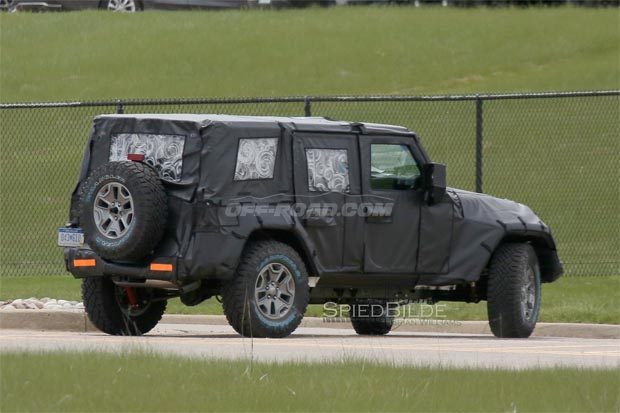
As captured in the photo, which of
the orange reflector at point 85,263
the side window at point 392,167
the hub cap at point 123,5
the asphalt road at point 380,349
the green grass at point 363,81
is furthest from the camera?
the hub cap at point 123,5

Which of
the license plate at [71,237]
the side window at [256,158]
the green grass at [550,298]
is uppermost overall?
the side window at [256,158]

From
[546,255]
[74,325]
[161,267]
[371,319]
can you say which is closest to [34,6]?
[74,325]

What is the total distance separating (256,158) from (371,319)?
2877mm

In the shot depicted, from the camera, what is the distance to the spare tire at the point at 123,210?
458 inches

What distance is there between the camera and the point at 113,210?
11914 mm

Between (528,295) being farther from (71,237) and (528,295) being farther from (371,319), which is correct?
(71,237)

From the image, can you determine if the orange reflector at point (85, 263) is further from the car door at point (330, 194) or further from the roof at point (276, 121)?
the car door at point (330, 194)

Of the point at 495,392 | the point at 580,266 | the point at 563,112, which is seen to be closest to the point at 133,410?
the point at 495,392

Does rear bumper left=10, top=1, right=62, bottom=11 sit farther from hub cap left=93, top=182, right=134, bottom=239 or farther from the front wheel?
hub cap left=93, top=182, right=134, bottom=239

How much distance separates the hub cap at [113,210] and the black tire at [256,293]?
0.99 metres

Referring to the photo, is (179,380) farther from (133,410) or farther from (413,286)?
(413,286)

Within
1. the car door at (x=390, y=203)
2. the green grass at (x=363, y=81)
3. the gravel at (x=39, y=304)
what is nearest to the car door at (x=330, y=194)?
the car door at (x=390, y=203)

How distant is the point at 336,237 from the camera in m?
12.7

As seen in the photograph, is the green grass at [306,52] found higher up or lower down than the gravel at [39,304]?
higher up
